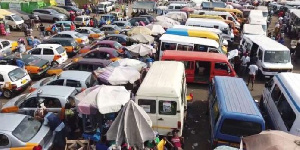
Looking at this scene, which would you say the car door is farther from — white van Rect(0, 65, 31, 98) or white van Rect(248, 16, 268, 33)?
white van Rect(248, 16, 268, 33)

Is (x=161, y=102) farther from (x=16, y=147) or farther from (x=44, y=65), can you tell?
(x=44, y=65)

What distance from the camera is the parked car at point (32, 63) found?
15.2m

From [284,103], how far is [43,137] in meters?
7.98

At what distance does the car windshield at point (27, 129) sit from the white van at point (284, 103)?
787cm

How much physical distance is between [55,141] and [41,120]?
0.93 meters

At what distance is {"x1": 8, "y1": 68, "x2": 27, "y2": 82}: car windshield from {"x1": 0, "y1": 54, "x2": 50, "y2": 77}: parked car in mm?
1316

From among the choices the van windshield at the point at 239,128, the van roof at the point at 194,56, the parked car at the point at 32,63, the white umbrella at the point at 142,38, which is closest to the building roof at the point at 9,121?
the van windshield at the point at 239,128

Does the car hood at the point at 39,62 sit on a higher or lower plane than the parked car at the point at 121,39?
lower

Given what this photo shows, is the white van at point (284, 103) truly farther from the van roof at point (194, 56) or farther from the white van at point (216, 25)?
the white van at point (216, 25)

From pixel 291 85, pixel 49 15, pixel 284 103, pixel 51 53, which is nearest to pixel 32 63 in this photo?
pixel 51 53

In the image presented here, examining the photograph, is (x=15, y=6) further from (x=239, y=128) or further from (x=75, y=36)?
(x=239, y=128)

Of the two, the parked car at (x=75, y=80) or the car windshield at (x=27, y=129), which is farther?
the parked car at (x=75, y=80)

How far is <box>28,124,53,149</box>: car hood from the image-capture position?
823 cm

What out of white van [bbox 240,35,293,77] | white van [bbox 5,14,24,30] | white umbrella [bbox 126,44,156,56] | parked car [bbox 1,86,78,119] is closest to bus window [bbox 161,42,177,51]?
white umbrella [bbox 126,44,156,56]
